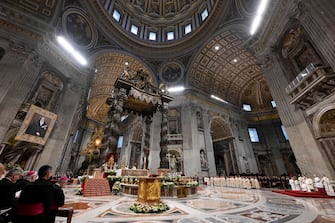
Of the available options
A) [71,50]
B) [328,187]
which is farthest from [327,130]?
[71,50]

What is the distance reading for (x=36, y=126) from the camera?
1030 centimetres

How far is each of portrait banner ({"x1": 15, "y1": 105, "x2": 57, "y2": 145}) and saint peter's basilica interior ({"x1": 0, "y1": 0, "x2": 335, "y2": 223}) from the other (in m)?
0.07

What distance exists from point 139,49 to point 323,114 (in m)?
19.5

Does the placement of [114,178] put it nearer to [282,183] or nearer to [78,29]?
[282,183]

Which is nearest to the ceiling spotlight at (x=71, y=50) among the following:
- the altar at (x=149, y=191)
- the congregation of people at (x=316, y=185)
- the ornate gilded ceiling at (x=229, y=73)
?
the ornate gilded ceiling at (x=229, y=73)

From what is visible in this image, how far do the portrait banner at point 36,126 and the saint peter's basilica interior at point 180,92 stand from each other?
0.24 ft

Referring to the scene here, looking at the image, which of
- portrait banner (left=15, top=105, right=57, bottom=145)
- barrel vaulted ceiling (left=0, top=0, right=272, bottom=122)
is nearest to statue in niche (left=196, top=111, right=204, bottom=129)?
barrel vaulted ceiling (left=0, top=0, right=272, bottom=122)

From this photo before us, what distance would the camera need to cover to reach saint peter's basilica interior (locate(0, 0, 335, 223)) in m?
7.01

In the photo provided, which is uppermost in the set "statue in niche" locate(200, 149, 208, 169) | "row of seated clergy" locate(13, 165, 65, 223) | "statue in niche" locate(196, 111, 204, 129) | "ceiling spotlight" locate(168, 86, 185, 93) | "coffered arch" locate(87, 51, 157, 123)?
"coffered arch" locate(87, 51, 157, 123)

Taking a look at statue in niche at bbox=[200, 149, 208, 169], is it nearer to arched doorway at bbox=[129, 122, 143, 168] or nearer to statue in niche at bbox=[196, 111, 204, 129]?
statue in niche at bbox=[196, 111, 204, 129]

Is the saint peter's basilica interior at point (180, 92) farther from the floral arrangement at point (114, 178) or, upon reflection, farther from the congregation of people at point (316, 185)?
the floral arrangement at point (114, 178)

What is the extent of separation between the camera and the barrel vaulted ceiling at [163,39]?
516 inches

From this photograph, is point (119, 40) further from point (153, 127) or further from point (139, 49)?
point (153, 127)

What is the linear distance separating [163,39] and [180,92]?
8943mm
